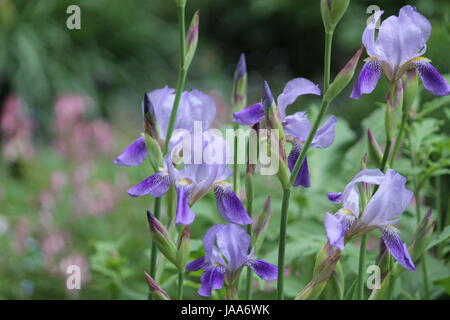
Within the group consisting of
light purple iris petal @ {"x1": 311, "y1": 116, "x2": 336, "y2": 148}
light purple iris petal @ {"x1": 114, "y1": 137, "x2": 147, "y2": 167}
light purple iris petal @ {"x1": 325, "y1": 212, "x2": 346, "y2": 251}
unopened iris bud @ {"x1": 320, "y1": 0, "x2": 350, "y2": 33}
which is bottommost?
light purple iris petal @ {"x1": 325, "y1": 212, "x2": 346, "y2": 251}

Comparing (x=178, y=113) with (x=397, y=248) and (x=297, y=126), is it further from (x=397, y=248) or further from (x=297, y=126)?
(x=397, y=248)

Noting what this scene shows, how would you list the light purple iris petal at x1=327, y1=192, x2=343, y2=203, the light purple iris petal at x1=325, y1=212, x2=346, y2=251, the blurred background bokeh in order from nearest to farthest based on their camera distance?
the light purple iris petal at x1=325, y1=212, x2=346, y2=251 < the light purple iris petal at x1=327, y1=192, x2=343, y2=203 < the blurred background bokeh

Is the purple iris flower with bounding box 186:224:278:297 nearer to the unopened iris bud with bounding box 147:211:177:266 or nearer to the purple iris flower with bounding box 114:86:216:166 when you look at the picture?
the unopened iris bud with bounding box 147:211:177:266

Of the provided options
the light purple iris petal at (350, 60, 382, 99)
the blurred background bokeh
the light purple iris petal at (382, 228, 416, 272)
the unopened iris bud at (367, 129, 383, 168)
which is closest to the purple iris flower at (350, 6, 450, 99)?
the light purple iris petal at (350, 60, 382, 99)

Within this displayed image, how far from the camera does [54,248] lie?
2150mm

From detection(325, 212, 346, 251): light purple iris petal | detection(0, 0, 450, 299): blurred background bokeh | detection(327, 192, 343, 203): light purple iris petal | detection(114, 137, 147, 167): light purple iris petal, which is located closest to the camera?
detection(325, 212, 346, 251): light purple iris petal

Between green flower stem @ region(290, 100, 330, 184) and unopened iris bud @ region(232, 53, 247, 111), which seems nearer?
green flower stem @ region(290, 100, 330, 184)

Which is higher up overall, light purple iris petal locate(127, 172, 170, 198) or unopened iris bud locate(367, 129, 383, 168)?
unopened iris bud locate(367, 129, 383, 168)

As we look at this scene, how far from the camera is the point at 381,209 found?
763 millimetres

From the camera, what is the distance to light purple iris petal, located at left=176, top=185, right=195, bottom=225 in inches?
29.0

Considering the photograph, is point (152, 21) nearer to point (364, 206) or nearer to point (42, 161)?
point (42, 161)

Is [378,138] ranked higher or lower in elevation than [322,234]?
higher

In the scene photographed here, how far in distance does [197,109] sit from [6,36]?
14.4ft
